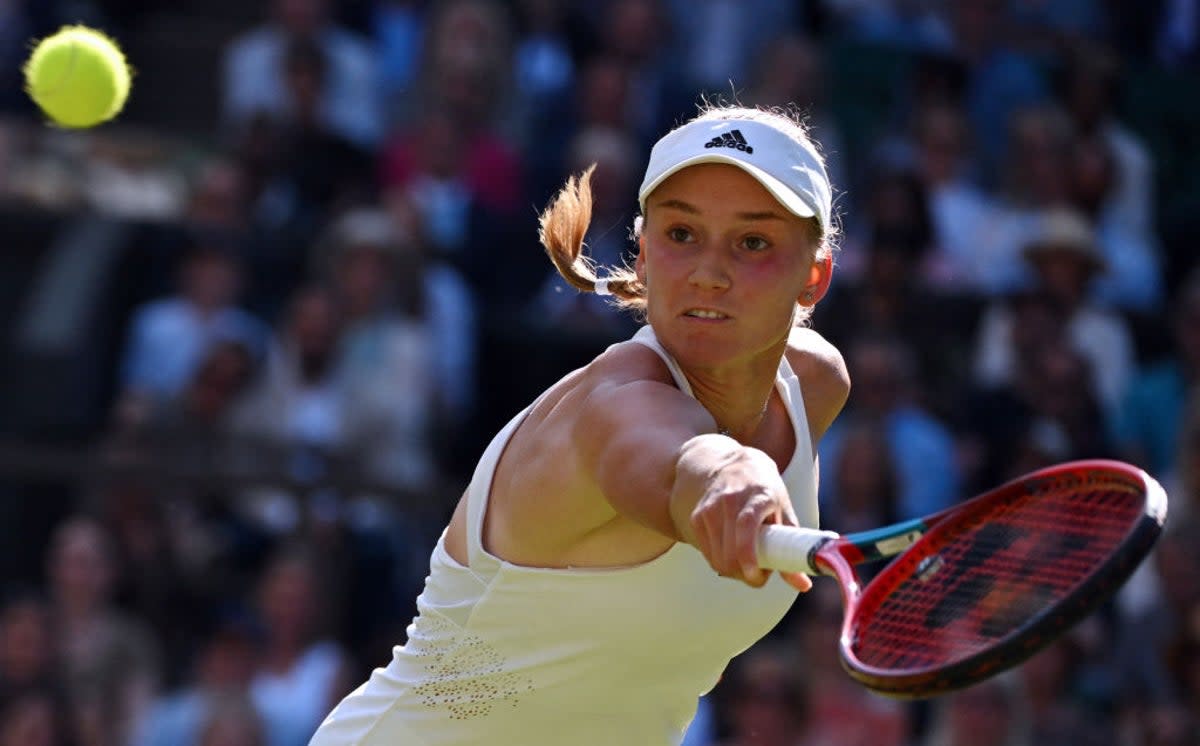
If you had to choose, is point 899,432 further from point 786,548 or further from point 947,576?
point 786,548

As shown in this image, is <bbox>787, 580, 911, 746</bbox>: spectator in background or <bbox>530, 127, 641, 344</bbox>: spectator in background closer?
<bbox>787, 580, 911, 746</bbox>: spectator in background

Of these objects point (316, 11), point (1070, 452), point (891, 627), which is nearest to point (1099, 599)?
point (891, 627)

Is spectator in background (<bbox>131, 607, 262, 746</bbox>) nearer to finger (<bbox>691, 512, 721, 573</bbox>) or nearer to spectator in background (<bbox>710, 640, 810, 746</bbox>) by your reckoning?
spectator in background (<bbox>710, 640, 810, 746</bbox>)

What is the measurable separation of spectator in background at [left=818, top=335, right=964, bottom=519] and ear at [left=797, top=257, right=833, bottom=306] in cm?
382

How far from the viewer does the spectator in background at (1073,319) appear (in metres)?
7.91

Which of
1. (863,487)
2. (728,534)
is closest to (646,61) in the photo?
(863,487)

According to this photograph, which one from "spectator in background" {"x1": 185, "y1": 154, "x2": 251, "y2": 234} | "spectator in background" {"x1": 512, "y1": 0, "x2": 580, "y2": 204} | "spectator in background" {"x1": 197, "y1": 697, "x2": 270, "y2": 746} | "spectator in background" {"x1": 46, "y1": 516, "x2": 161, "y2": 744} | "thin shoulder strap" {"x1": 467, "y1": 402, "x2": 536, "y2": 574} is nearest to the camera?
"thin shoulder strap" {"x1": 467, "y1": 402, "x2": 536, "y2": 574}

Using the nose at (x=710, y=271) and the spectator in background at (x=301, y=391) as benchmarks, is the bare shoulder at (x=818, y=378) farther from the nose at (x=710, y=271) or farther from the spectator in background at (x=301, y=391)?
the spectator in background at (x=301, y=391)

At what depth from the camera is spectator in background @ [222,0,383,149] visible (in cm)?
890

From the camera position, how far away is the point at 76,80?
4852 mm

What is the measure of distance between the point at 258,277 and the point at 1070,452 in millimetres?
3261

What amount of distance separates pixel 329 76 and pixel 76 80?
4170mm

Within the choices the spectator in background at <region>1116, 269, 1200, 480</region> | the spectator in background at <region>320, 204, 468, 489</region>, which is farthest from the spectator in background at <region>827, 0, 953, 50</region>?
the spectator in background at <region>320, 204, 468, 489</region>

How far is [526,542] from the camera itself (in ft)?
11.1
